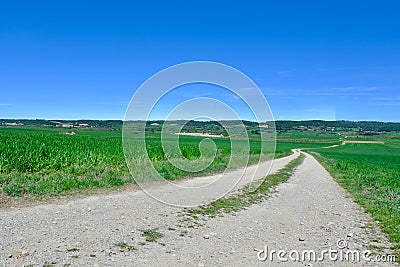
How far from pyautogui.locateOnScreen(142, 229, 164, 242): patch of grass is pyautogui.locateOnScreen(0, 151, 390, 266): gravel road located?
A: 0.27ft

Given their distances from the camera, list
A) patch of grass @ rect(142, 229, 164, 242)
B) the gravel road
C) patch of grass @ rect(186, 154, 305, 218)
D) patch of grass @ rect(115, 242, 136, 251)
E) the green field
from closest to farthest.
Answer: the gravel road → patch of grass @ rect(115, 242, 136, 251) → patch of grass @ rect(142, 229, 164, 242) → patch of grass @ rect(186, 154, 305, 218) → the green field

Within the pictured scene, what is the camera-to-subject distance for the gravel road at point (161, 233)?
21.7ft

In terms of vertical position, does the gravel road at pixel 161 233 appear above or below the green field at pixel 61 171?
below

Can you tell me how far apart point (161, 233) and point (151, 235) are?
0.31 metres

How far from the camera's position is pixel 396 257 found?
7.34 meters

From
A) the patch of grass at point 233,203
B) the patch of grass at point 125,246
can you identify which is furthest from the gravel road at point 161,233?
the patch of grass at point 233,203

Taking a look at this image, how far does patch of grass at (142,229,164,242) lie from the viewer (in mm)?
7826

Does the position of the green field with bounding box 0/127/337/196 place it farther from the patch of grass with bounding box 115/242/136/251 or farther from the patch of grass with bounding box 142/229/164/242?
the patch of grass with bounding box 115/242/136/251

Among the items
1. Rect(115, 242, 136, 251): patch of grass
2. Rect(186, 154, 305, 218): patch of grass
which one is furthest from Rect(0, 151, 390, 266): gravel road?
Rect(186, 154, 305, 218): patch of grass

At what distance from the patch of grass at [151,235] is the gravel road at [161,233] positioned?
83mm

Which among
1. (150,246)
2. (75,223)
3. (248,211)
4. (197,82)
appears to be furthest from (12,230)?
(248,211)

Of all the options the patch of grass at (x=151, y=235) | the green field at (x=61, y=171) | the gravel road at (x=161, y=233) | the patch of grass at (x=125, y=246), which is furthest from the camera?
the green field at (x=61, y=171)

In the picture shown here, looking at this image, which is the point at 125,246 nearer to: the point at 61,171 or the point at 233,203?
the point at 233,203

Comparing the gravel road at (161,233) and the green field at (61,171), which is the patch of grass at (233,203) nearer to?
the gravel road at (161,233)
